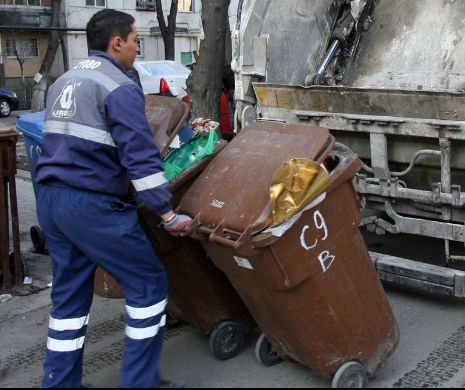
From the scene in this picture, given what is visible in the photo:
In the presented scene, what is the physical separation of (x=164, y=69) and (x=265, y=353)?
14379mm

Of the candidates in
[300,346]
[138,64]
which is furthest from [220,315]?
[138,64]

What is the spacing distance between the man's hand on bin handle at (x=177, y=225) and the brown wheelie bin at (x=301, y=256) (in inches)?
1.7

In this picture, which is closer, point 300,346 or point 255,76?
point 300,346

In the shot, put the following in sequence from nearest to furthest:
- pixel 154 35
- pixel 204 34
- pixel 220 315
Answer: pixel 220 315 → pixel 204 34 → pixel 154 35

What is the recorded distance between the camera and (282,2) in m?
4.94

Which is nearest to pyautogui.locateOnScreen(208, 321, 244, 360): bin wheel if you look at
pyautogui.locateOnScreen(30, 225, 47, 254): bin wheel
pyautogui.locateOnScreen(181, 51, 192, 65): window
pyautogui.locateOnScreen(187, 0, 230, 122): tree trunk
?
pyautogui.locateOnScreen(30, 225, 47, 254): bin wheel

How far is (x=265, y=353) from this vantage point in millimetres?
3238

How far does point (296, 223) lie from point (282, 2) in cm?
274

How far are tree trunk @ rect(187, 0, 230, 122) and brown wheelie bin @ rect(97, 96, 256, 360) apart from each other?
3.20m

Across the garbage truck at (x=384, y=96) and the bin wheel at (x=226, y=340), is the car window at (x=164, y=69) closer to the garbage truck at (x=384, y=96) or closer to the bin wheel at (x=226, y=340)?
the garbage truck at (x=384, y=96)

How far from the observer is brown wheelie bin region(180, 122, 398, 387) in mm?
2658

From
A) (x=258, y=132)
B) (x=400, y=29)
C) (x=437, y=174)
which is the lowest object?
(x=437, y=174)

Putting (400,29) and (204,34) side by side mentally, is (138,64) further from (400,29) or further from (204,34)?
(400,29)

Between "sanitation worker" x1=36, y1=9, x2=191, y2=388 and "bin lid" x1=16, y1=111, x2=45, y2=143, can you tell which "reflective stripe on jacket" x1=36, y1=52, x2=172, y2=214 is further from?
"bin lid" x1=16, y1=111, x2=45, y2=143
